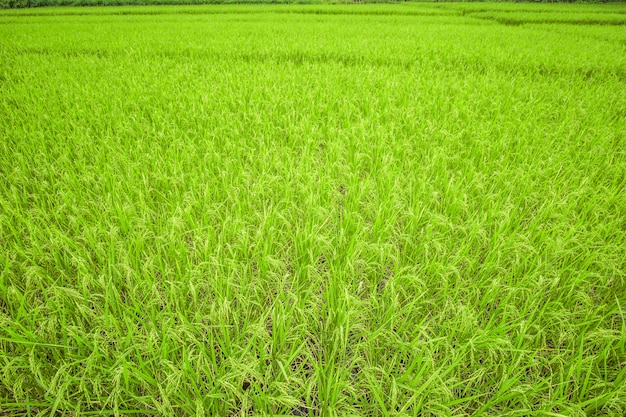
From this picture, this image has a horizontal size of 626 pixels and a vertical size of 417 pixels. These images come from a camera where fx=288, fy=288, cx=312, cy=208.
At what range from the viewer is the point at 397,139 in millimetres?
2477

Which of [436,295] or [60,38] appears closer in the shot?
[436,295]

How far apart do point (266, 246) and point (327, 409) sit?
666mm

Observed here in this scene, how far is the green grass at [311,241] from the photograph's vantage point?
3.14 feet

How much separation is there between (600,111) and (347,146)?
2.84 metres

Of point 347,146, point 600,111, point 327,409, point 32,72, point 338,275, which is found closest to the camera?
point 327,409

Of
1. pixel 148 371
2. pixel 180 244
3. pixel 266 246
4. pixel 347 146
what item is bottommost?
pixel 148 371

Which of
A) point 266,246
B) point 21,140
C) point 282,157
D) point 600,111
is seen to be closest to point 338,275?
point 266,246

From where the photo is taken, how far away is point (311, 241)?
1359 millimetres

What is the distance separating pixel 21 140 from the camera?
2.24 metres

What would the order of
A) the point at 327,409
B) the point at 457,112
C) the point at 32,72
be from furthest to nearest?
1. the point at 32,72
2. the point at 457,112
3. the point at 327,409

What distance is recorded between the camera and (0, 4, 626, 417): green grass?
0.96 meters

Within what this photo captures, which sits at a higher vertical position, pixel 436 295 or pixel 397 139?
pixel 397 139

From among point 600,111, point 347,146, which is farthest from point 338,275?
point 600,111

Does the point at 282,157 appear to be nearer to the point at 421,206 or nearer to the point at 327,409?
the point at 421,206
